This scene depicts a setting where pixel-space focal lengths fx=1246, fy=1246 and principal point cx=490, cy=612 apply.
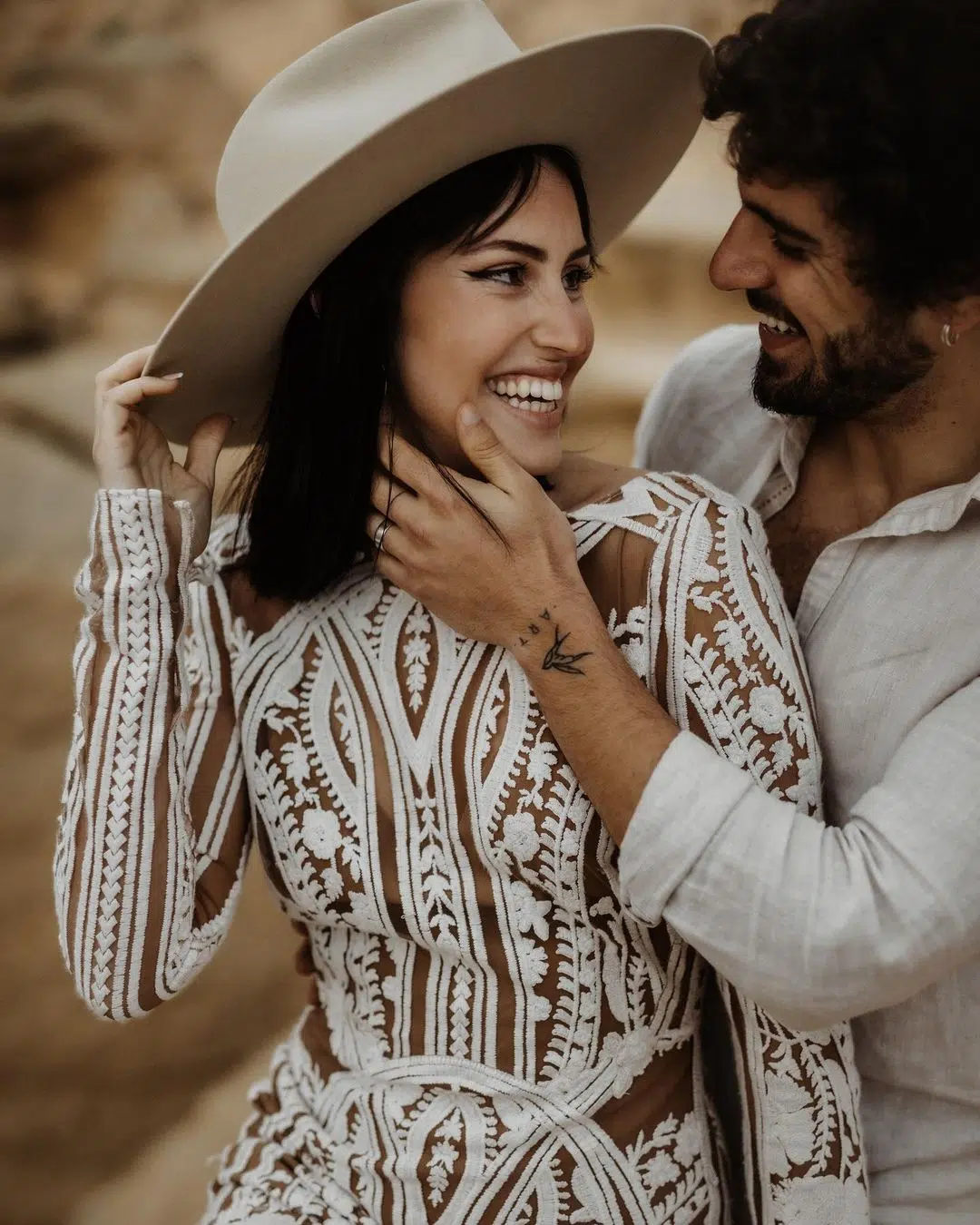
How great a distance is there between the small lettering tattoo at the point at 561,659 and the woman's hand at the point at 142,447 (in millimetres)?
458

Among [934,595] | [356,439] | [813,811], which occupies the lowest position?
[813,811]

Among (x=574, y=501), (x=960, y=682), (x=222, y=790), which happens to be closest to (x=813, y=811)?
(x=960, y=682)

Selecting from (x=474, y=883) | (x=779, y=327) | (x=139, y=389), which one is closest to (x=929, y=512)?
(x=779, y=327)

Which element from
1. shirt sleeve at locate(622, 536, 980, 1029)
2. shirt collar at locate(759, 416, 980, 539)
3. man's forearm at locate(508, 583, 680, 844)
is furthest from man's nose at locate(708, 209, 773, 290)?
shirt sleeve at locate(622, 536, 980, 1029)

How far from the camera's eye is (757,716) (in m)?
1.27

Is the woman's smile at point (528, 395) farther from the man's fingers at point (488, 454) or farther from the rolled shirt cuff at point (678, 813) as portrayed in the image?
the rolled shirt cuff at point (678, 813)

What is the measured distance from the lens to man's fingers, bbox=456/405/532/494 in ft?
4.41

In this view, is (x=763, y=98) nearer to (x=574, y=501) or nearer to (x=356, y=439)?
(x=574, y=501)

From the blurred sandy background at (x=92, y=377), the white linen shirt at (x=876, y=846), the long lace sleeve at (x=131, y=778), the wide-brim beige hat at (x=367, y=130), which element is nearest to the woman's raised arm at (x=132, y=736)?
the long lace sleeve at (x=131, y=778)

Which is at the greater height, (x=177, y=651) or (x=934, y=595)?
(x=177, y=651)

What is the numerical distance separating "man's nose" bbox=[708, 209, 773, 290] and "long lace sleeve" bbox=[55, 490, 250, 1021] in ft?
2.31

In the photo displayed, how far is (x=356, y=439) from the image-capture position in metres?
1.47

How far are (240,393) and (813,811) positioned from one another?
2.80 ft

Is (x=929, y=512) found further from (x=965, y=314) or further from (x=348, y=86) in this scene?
(x=348, y=86)
